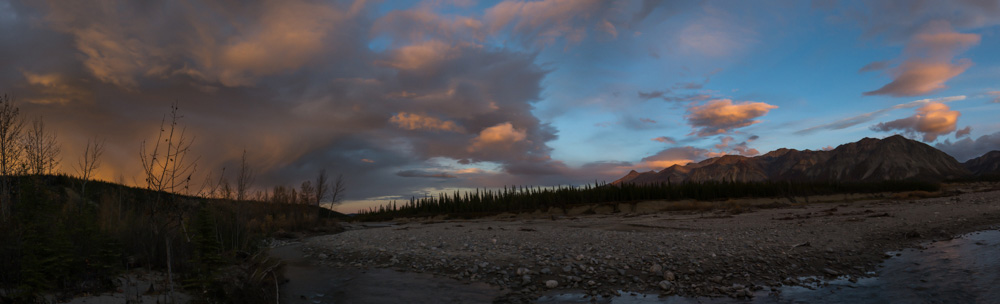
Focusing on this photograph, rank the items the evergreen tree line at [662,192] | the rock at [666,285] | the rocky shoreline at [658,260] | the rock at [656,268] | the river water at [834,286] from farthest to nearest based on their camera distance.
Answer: the evergreen tree line at [662,192]
the rock at [656,268]
the rocky shoreline at [658,260]
the rock at [666,285]
the river water at [834,286]

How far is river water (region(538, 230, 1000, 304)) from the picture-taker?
748cm

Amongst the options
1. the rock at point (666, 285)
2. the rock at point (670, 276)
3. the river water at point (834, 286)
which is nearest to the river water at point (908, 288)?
the river water at point (834, 286)

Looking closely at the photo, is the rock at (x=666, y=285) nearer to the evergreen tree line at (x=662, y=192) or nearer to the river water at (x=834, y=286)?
the river water at (x=834, y=286)

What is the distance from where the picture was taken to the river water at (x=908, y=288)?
7.48 m

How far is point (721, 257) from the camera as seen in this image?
1090 cm

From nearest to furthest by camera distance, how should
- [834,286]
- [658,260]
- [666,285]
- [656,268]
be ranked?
1. [834,286]
2. [666,285]
3. [656,268]
4. [658,260]

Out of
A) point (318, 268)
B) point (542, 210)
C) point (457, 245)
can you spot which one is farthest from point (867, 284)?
point (542, 210)

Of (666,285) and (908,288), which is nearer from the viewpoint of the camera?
(908,288)

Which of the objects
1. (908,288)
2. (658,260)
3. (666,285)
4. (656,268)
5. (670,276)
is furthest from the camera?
(658,260)

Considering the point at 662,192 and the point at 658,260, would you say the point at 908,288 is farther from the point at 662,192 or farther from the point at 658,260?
the point at 662,192

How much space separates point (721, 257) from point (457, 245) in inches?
351

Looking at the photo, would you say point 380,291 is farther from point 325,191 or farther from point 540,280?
point 325,191

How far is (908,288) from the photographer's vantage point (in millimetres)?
8070

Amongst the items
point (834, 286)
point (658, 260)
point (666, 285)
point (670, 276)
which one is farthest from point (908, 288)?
point (658, 260)
